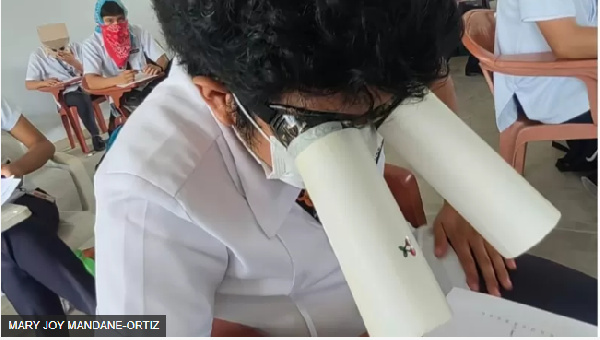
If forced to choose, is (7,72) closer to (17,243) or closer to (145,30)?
(145,30)

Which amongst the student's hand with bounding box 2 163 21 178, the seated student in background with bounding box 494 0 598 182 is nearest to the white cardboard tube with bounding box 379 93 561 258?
the seated student in background with bounding box 494 0 598 182

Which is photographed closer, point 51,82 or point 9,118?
point 9,118

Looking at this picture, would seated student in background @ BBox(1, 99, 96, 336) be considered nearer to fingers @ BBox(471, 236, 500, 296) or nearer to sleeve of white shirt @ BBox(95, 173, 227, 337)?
sleeve of white shirt @ BBox(95, 173, 227, 337)

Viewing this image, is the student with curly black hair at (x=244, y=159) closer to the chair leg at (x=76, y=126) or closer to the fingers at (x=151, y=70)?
the chair leg at (x=76, y=126)

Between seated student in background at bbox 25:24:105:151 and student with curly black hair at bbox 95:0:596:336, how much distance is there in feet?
6.81

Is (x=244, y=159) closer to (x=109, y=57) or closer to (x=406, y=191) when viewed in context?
(x=406, y=191)

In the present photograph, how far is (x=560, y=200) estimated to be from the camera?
1.94 m

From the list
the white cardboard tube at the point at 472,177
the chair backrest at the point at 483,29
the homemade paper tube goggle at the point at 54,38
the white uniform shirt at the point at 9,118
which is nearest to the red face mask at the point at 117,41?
the homemade paper tube goggle at the point at 54,38

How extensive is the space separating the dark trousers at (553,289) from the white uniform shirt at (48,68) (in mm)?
2455

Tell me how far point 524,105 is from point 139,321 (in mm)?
1271

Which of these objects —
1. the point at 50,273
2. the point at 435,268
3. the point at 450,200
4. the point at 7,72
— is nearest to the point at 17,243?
the point at 50,273

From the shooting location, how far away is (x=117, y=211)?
0.62 metres

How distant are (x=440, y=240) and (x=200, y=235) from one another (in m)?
0.40

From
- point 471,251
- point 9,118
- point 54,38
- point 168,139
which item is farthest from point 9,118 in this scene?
point 471,251
